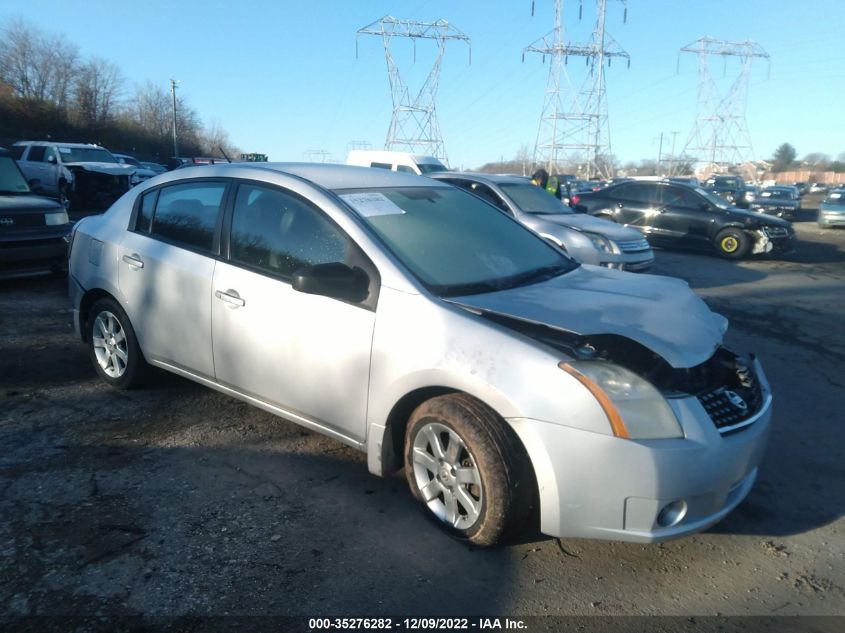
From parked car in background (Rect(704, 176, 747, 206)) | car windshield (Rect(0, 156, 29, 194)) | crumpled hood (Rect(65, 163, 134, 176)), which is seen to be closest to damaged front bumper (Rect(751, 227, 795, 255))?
car windshield (Rect(0, 156, 29, 194))

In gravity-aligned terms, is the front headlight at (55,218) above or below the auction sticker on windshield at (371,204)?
below

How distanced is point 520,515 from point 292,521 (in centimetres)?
112

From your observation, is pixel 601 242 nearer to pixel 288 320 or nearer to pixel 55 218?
pixel 288 320

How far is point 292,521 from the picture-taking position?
3213 millimetres

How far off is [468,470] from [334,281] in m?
1.10

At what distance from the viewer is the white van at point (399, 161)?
15.9 m

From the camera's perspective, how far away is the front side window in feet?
11.7

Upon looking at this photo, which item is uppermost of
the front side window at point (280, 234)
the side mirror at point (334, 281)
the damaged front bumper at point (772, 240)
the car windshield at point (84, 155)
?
the car windshield at point (84, 155)

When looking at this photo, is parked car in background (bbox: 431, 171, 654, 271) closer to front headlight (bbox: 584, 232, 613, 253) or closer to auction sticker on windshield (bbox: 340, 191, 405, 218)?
front headlight (bbox: 584, 232, 613, 253)

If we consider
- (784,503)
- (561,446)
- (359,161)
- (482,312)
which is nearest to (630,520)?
(561,446)

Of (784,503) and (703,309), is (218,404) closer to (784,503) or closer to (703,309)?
(703,309)

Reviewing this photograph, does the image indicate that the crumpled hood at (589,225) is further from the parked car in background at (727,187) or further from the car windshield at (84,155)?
the parked car in background at (727,187)

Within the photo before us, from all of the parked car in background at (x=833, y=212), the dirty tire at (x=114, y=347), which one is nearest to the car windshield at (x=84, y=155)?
the dirty tire at (x=114, y=347)

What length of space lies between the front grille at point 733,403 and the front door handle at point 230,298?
245 centimetres
